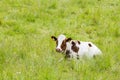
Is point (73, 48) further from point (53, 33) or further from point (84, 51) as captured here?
point (53, 33)

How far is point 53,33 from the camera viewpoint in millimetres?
9266

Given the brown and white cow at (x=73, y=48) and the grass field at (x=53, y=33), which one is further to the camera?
the brown and white cow at (x=73, y=48)

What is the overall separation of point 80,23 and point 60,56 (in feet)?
10.5

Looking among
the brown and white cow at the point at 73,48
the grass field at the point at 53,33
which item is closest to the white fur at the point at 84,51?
the brown and white cow at the point at 73,48

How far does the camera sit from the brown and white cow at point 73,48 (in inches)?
280

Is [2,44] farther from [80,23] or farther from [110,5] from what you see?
[110,5]

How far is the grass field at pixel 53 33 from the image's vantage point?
21.4 ft

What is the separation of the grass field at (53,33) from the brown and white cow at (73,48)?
16cm

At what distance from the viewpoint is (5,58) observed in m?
7.08

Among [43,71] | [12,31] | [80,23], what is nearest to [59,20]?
[80,23]

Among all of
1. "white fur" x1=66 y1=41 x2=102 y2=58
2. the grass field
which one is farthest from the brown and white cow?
the grass field

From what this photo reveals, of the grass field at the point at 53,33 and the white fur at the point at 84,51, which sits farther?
the white fur at the point at 84,51

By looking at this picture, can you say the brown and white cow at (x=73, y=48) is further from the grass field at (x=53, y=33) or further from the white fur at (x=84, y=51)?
the grass field at (x=53, y=33)

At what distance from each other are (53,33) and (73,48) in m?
2.10
